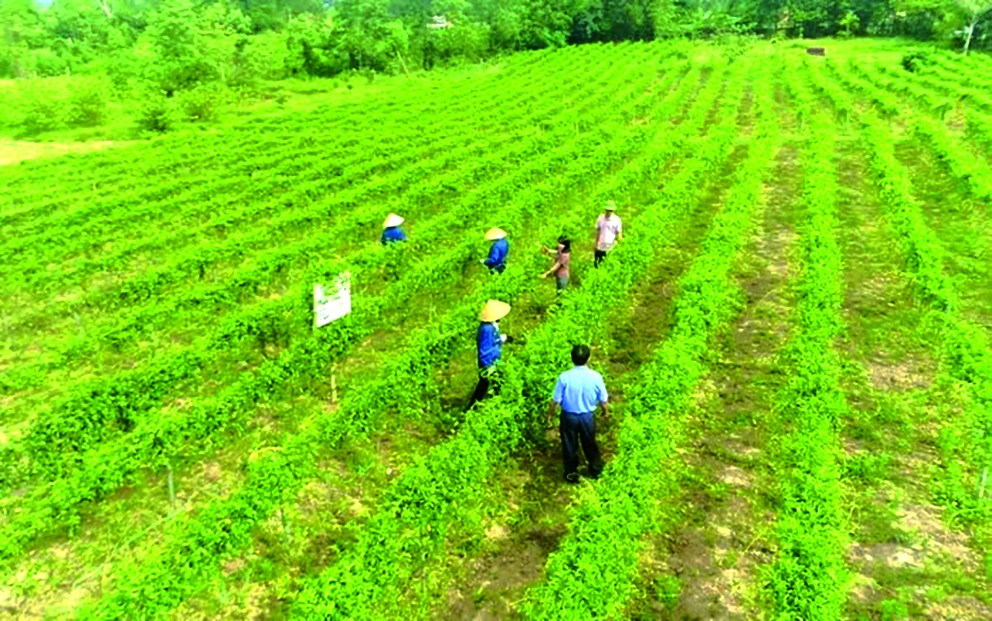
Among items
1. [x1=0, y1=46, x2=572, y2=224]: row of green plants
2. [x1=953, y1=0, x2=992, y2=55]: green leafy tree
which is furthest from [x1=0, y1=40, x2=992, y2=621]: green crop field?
[x1=953, y1=0, x2=992, y2=55]: green leafy tree

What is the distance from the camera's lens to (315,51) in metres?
63.6

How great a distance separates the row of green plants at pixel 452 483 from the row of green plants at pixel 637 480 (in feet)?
3.73

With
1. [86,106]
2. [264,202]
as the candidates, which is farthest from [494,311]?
[86,106]

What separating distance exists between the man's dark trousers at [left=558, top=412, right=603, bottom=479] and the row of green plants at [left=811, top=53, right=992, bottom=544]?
419 centimetres

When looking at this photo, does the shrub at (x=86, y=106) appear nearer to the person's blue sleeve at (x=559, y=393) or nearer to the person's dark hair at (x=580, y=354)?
the person's blue sleeve at (x=559, y=393)

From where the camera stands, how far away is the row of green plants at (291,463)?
624cm

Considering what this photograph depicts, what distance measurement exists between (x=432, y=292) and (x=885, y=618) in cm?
940

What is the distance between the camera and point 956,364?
1041cm

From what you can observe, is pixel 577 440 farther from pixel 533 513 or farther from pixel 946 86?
pixel 946 86

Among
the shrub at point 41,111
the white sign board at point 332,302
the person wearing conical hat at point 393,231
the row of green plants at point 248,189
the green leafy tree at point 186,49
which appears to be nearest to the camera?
the white sign board at point 332,302

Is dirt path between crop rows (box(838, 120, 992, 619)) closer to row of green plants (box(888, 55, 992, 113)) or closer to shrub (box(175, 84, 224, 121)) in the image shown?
row of green plants (box(888, 55, 992, 113))

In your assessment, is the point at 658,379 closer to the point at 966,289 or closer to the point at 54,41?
the point at 966,289

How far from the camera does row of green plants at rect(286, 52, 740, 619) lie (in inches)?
244

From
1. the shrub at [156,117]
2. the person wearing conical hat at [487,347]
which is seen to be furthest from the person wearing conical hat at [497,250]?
the shrub at [156,117]
